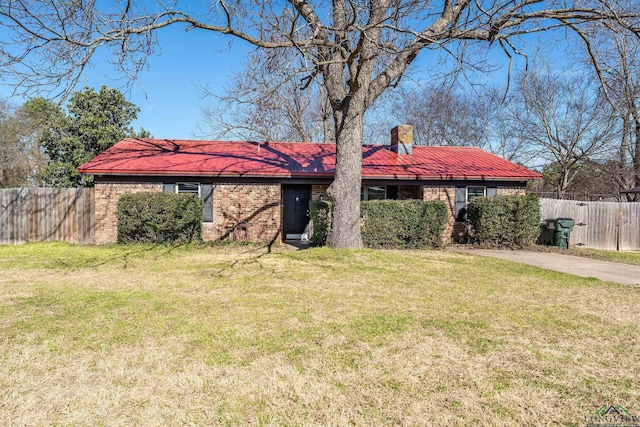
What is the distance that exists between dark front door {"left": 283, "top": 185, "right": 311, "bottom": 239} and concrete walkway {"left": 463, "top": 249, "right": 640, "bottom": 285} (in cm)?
648

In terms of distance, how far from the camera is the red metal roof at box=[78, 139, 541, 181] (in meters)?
Answer: 12.3

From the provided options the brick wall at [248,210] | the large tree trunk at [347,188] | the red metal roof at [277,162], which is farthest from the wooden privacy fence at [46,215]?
the large tree trunk at [347,188]

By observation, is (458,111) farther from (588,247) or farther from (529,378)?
(529,378)

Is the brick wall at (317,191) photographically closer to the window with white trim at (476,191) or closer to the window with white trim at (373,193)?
the window with white trim at (373,193)

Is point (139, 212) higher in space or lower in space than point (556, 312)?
higher

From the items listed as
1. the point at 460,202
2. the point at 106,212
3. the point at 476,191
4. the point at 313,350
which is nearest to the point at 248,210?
the point at 106,212

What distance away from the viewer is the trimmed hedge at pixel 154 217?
10.8 metres

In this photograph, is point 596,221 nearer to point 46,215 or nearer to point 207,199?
point 207,199

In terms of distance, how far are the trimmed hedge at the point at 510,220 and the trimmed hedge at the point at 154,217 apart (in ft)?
30.6

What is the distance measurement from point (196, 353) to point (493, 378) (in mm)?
2556

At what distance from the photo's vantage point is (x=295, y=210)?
45.5 feet

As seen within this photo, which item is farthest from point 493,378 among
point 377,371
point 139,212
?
point 139,212

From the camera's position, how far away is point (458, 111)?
2839 centimetres

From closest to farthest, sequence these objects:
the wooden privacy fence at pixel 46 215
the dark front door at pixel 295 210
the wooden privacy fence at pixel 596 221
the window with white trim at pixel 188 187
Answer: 1. the wooden privacy fence at pixel 46 215
2. the window with white trim at pixel 188 187
3. the wooden privacy fence at pixel 596 221
4. the dark front door at pixel 295 210
